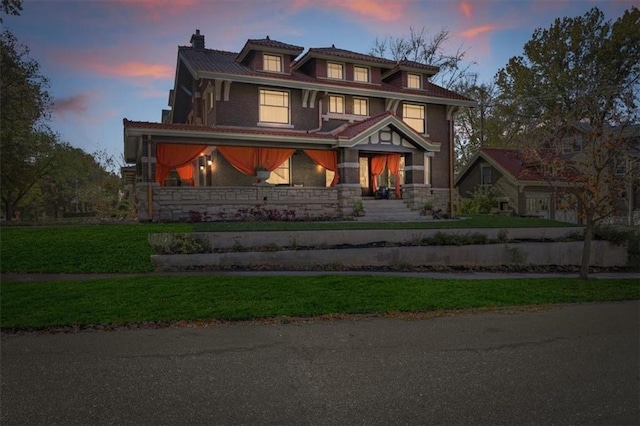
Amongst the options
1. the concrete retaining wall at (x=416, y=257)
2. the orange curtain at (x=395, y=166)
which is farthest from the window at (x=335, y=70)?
the concrete retaining wall at (x=416, y=257)

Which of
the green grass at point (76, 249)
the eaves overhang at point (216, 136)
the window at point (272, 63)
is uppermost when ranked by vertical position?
the window at point (272, 63)

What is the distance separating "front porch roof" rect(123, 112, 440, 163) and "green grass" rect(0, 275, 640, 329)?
9.24m

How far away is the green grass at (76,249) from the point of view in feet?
34.4

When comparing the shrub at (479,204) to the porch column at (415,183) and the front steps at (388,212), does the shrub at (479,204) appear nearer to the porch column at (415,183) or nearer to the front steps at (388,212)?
the porch column at (415,183)

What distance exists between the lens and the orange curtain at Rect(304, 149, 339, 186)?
20.1 metres

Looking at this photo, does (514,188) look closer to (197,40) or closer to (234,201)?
(234,201)

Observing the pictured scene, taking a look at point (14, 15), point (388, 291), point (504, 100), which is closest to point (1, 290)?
point (388, 291)

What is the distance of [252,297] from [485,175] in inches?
1108

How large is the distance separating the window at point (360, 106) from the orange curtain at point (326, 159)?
534cm

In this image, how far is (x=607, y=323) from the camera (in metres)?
7.18

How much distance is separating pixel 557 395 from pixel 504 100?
38210 mm

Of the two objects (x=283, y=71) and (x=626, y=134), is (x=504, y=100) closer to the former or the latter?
(x=283, y=71)

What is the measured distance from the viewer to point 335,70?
24672 mm

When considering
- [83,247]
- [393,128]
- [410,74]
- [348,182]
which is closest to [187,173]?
[348,182]
